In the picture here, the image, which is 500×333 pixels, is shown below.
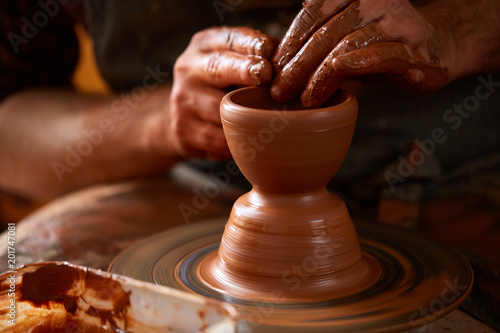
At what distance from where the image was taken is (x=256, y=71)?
1.04m

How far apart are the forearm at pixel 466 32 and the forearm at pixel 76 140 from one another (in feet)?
2.76

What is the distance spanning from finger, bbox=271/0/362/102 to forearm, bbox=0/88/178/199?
761mm

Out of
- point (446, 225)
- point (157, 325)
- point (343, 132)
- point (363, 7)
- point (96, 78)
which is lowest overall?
point (96, 78)

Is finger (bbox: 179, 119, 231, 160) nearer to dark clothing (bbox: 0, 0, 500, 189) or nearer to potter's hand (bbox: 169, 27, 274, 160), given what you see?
potter's hand (bbox: 169, 27, 274, 160)

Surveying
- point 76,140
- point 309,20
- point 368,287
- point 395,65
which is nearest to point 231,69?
point 309,20

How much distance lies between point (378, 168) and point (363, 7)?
2.08 feet

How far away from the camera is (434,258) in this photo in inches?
43.4

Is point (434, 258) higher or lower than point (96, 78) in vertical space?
higher

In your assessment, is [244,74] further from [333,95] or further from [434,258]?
[434,258]

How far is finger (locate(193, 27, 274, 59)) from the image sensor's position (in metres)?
1.07

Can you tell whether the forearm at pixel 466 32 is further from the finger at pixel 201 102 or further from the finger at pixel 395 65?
the finger at pixel 201 102

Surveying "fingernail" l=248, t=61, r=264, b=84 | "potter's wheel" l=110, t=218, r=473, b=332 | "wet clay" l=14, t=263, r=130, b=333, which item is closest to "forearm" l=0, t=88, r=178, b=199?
"potter's wheel" l=110, t=218, r=473, b=332

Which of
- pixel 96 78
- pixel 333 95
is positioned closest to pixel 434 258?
pixel 333 95

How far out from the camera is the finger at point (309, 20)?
1.02m
